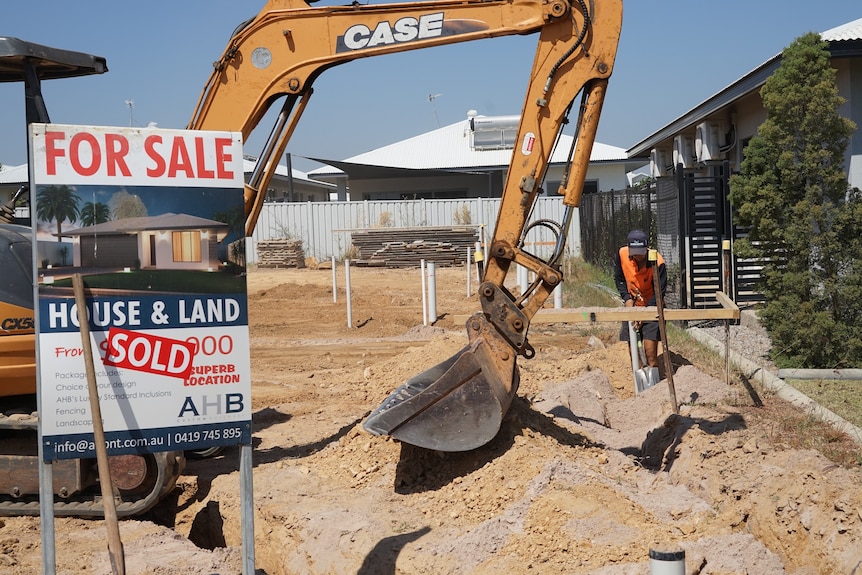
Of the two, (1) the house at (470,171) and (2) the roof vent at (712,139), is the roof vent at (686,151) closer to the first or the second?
(2) the roof vent at (712,139)

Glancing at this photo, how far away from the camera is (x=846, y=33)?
1307 centimetres

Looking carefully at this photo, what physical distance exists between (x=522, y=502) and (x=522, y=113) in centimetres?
310

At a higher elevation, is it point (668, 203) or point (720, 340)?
point (668, 203)

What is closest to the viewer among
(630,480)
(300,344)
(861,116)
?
(630,480)

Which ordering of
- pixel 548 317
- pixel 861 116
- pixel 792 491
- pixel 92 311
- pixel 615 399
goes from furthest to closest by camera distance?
pixel 861 116
pixel 615 399
pixel 548 317
pixel 792 491
pixel 92 311

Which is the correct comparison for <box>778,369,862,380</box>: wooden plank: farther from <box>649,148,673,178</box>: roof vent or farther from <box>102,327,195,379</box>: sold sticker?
<box>649,148,673,178</box>: roof vent

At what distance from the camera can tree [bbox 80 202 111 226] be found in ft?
14.8

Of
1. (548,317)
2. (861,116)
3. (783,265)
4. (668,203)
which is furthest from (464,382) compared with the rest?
(668,203)

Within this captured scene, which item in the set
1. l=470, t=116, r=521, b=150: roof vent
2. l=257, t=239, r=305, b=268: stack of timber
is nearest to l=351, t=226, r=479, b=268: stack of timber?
l=257, t=239, r=305, b=268: stack of timber

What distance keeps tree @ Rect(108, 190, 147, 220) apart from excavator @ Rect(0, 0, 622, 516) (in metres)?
2.78

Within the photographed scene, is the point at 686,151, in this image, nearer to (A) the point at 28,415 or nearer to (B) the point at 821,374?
(B) the point at 821,374

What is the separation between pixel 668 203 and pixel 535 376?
6.97 metres

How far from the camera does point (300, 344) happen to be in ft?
52.9

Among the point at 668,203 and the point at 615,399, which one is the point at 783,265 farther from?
the point at 668,203
